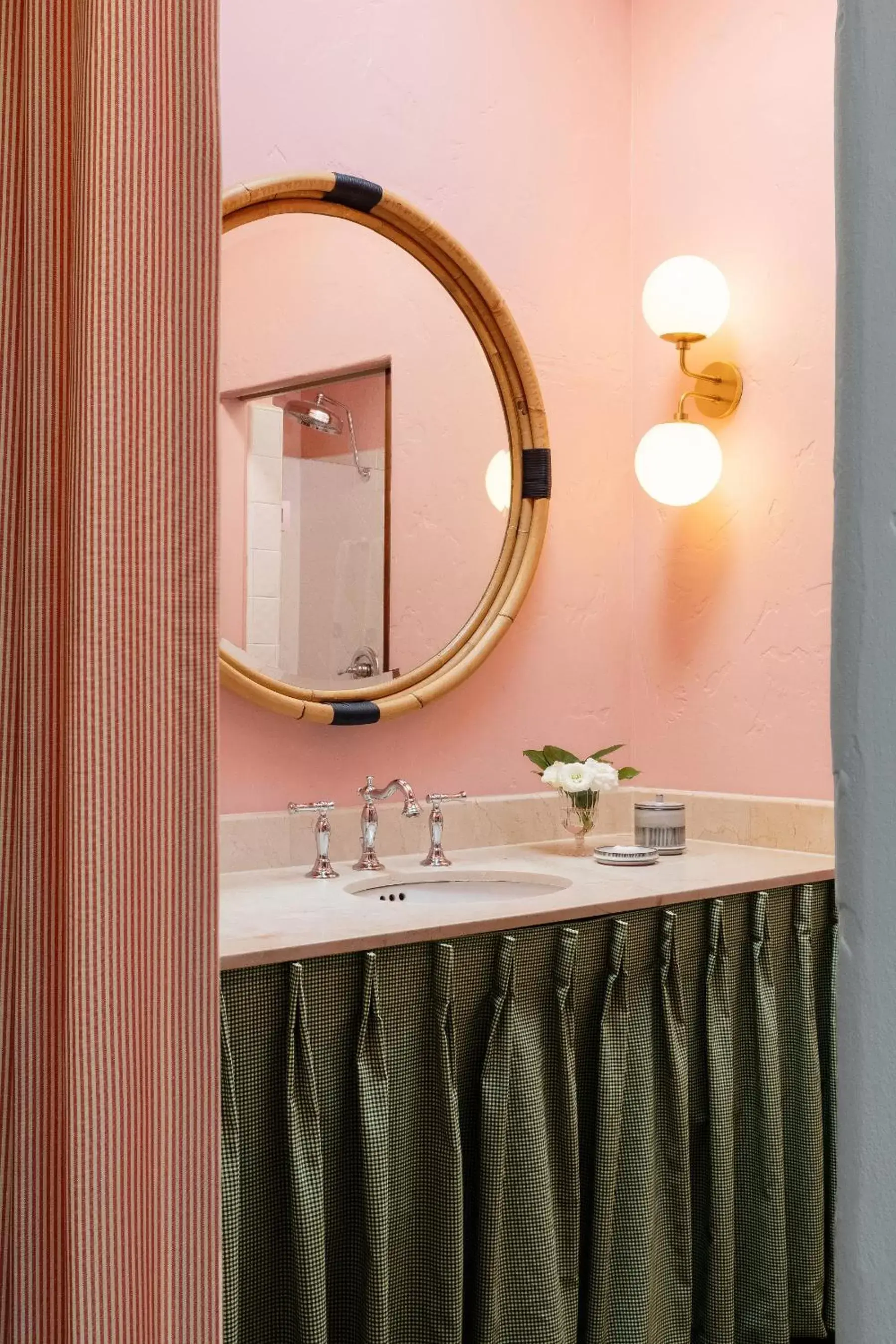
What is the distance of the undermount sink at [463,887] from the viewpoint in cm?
200

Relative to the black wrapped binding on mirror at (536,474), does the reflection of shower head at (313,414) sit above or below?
above

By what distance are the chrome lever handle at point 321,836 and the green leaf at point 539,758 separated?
1.55 feet

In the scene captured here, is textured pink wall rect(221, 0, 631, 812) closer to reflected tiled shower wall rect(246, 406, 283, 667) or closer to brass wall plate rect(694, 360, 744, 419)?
reflected tiled shower wall rect(246, 406, 283, 667)

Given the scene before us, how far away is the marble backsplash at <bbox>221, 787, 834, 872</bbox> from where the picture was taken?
79.3 inches

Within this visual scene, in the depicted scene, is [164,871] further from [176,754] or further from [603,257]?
[603,257]

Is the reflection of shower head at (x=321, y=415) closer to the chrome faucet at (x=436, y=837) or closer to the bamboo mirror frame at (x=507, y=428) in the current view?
the bamboo mirror frame at (x=507, y=428)

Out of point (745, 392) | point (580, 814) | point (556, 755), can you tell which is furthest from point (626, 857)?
point (745, 392)

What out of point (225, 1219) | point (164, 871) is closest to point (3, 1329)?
point (164, 871)

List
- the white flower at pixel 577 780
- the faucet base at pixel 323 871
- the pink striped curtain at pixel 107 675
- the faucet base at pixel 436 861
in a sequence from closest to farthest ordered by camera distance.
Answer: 1. the pink striped curtain at pixel 107 675
2. the faucet base at pixel 323 871
3. the faucet base at pixel 436 861
4. the white flower at pixel 577 780

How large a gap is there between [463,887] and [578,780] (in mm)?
319

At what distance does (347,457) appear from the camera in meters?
2.11

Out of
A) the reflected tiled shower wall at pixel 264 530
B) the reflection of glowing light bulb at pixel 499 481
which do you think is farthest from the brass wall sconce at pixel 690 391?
the reflected tiled shower wall at pixel 264 530

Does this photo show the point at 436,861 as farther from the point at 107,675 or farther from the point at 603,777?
the point at 107,675

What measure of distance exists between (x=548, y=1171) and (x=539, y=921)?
1.13ft
